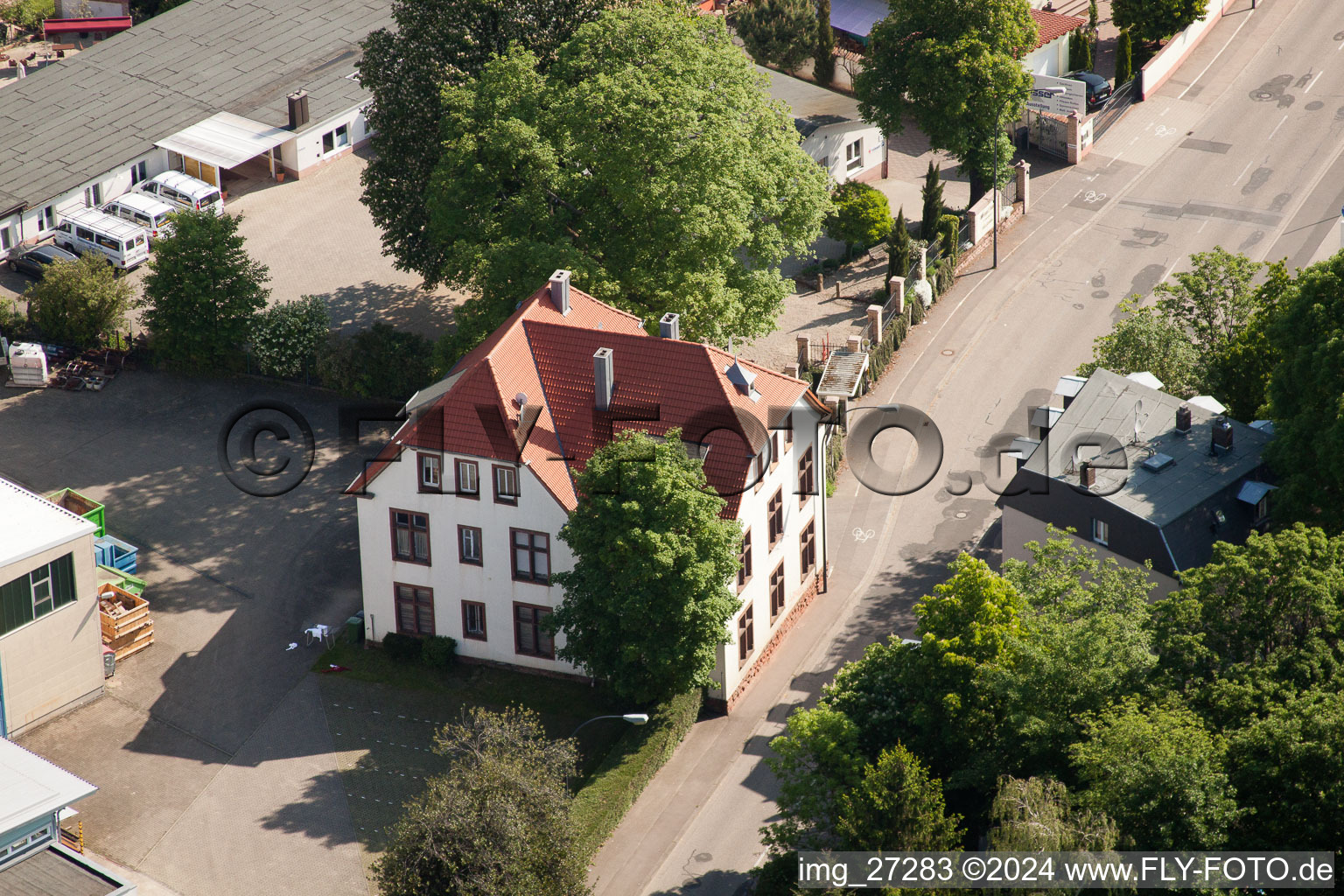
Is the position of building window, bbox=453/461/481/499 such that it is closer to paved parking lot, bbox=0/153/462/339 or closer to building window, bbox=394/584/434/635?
building window, bbox=394/584/434/635

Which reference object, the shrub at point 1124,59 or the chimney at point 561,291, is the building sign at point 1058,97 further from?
the chimney at point 561,291

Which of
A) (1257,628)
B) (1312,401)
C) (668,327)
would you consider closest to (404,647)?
(668,327)

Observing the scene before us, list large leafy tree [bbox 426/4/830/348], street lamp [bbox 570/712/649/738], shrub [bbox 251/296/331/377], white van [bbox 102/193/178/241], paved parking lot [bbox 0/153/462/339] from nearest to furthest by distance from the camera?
street lamp [bbox 570/712/649/738] → large leafy tree [bbox 426/4/830/348] → shrub [bbox 251/296/331/377] → paved parking lot [bbox 0/153/462/339] → white van [bbox 102/193/178/241]

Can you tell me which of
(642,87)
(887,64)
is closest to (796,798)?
(642,87)

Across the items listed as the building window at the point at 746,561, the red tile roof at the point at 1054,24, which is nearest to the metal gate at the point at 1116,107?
the red tile roof at the point at 1054,24

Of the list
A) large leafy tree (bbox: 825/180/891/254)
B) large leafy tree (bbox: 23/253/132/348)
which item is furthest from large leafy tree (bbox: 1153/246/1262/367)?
large leafy tree (bbox: 23/253/132/348)

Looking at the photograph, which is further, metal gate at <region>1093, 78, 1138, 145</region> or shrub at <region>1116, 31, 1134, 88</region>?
shrub at <region>1116, 31, 1134, 88</region>

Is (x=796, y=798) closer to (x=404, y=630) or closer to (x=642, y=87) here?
(x=404, y=630)

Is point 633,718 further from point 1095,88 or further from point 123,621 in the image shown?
point 1095,88
